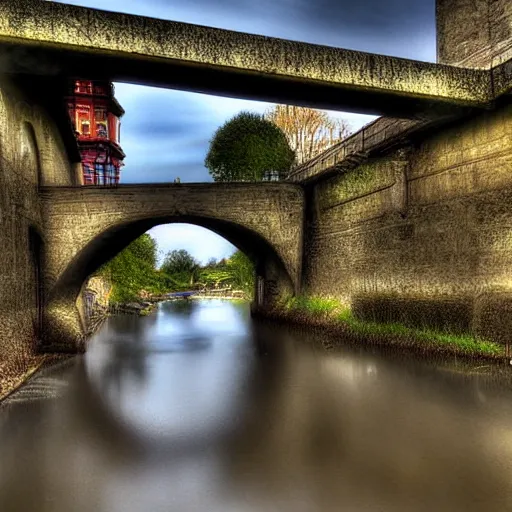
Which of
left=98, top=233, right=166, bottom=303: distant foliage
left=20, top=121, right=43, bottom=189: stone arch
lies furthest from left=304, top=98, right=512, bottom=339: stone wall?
left=98, top=233, right=166, bottom=303: distant foliage

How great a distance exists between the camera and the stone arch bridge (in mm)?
13500

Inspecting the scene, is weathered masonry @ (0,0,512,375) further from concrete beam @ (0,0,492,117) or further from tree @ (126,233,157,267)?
tree @ (126,233,157,267)

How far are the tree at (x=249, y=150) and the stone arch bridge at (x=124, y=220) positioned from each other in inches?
363

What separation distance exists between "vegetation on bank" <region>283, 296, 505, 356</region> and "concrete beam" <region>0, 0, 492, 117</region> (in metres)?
4.53

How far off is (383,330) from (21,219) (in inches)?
343

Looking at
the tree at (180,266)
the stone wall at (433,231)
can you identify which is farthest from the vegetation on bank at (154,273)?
the stone wall at (433,231)

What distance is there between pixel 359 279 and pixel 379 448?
9.82 metres

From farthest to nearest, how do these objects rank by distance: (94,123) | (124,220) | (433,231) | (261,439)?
1. (94,123)
2. (124,220)
3. (433,231)
4. (261,439)

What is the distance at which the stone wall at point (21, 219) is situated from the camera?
972 cm

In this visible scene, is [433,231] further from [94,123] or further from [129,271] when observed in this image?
[94,123]

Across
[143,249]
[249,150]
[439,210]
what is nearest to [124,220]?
[439,210]

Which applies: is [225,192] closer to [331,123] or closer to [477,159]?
[477,159]

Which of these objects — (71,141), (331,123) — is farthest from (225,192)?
(331,123)

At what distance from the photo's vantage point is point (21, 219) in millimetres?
11094
